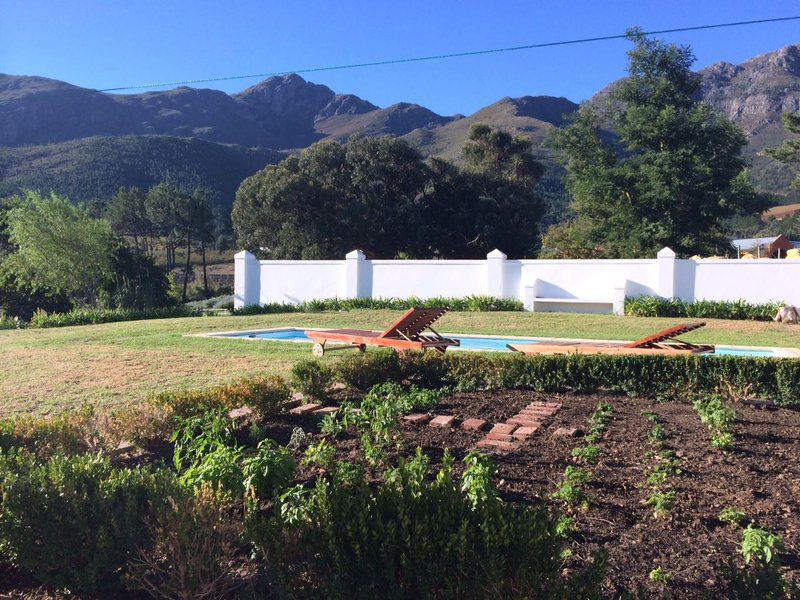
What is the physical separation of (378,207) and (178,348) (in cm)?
2317

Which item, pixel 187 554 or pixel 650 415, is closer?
pixel 187 554

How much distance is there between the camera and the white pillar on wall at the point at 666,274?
1864 centimetres

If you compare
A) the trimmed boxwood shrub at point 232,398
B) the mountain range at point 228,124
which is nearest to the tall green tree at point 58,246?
the trimmed boxwood shrub at point 232,398

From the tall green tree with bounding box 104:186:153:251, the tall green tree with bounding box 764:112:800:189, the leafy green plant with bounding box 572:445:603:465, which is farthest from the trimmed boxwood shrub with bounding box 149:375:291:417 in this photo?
the tall green tree with bounding box 104:186:153:251

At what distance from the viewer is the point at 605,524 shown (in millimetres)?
3490

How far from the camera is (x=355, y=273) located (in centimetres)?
2230

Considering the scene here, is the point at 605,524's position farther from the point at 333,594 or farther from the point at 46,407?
the point at 46,407

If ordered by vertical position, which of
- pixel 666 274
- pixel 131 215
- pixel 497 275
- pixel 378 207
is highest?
pixel 131 215

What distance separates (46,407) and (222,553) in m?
5.03

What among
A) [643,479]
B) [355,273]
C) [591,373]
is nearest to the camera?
[643,479]

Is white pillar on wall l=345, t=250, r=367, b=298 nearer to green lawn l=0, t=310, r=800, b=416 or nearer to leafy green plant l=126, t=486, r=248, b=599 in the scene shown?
green lawn l=0, t=310, r=800, b=416

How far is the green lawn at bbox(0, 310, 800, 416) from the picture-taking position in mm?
7871

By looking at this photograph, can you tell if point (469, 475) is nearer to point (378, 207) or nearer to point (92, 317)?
point (92, 317)

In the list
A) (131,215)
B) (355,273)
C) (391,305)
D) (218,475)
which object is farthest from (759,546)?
(131,215)
